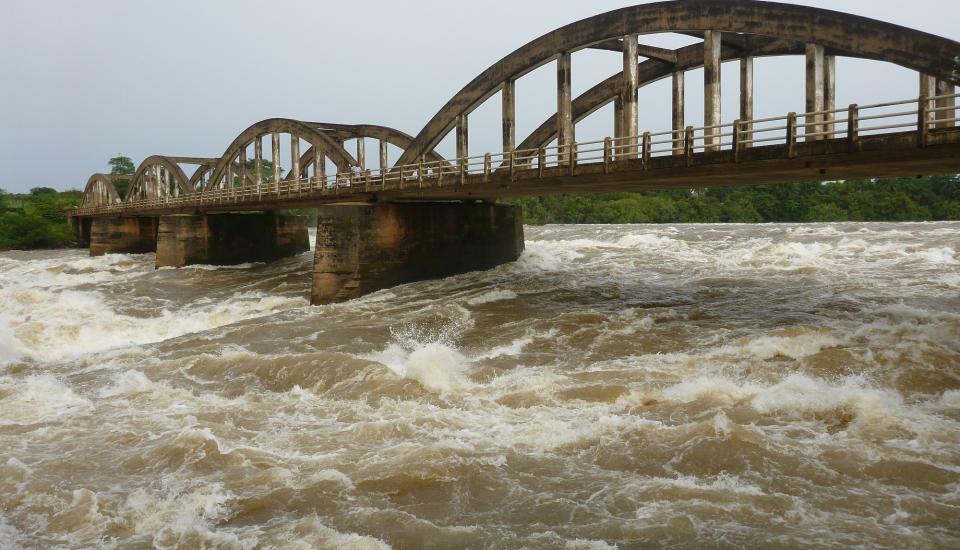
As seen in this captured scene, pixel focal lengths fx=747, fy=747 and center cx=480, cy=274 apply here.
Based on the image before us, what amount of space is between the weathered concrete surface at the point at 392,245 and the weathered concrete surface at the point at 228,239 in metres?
18.6

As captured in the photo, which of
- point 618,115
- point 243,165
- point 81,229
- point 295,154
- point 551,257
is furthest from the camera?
point 81,229

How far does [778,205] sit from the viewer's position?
263 ft

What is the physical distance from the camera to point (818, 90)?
17453 millimetres

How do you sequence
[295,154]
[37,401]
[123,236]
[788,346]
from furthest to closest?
1. [123,236]
2. [295,154]
3. [788,346]
4. [37,401]

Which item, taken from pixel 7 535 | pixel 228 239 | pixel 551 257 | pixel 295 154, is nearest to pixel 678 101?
pixel 551 257

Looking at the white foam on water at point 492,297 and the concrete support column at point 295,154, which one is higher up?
the concrete support column at point 295,154

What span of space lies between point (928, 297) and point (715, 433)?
Answer: 43.9 ft

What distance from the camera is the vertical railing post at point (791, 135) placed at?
50.8ft

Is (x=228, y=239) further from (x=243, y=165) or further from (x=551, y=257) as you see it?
(x=551, y=257)

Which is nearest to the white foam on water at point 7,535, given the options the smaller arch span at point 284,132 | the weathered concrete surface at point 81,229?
the smaller arch span at point 284,132

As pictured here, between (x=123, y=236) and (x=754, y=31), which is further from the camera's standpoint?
(x=123, y=236)

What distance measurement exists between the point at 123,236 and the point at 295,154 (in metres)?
26.5

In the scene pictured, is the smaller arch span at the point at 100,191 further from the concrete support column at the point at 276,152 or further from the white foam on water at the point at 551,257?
the white foam on water at the point at 551,257

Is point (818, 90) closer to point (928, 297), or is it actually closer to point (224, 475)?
point (928, 297)
